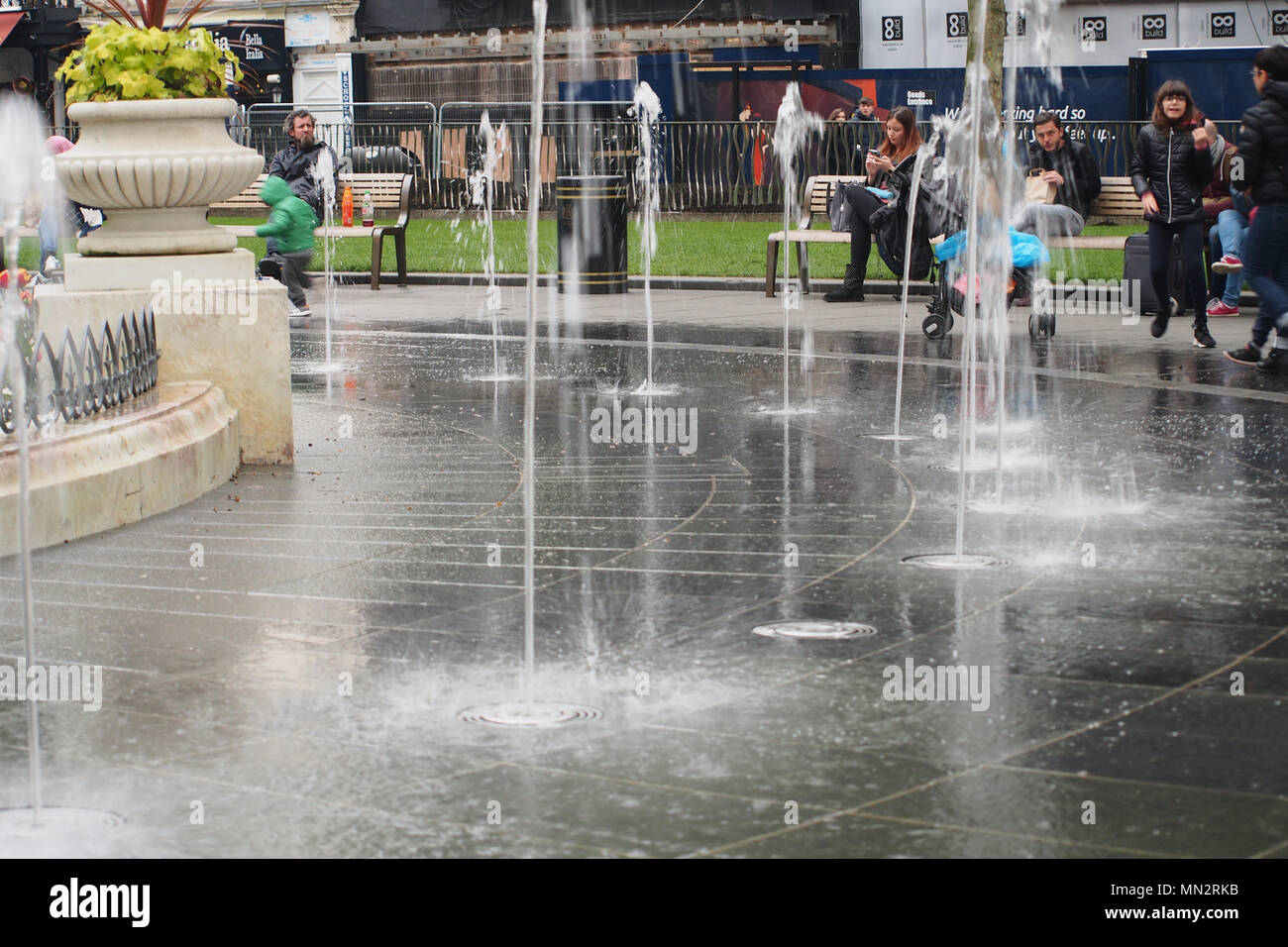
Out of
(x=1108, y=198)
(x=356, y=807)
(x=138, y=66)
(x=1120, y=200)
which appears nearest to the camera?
(x=356, y=807)

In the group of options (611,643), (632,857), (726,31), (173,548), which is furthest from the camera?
(726,31)

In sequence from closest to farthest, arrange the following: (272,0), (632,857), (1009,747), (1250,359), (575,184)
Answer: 1. (632,857)
2. (1009,747)
3. (1250,359)
4. (575,184)
5. (272,0)

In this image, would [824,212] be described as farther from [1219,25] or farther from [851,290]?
[1219,25]

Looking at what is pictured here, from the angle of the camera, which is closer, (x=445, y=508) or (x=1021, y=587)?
(x=1021, y=587)

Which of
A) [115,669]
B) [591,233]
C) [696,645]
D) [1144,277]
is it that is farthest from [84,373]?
[591,233]

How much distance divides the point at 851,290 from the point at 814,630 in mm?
12093

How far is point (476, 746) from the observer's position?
180 inches

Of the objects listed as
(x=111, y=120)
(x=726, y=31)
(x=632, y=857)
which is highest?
(x=726, y=31)

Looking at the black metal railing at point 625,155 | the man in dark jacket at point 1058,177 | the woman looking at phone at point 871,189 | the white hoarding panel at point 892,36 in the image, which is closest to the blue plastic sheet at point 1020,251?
the man in dark jacket at point 1058,177

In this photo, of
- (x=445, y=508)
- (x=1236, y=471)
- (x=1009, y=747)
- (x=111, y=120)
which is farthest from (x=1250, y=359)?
Answer: (x=1009, y=747)

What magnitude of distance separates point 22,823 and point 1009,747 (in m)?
2.32

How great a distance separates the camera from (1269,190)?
1134 cm

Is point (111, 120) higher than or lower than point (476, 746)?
higher

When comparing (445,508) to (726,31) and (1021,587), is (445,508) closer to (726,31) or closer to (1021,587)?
(1021,587)
